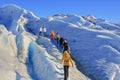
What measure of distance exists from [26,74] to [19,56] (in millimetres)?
3659

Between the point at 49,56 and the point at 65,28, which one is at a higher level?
the point at 65,28

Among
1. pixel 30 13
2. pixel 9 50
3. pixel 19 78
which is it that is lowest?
pixel 19 78

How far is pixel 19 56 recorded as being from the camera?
105 feet

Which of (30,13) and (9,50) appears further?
(30,13)

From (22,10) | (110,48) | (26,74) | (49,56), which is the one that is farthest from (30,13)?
(26,74)

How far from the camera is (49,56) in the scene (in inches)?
1296

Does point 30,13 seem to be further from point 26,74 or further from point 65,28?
point 26,74

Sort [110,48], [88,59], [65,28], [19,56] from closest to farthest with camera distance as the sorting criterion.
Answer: [19,56], [88,59], [110,48], [65,28]

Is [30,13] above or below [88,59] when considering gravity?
above

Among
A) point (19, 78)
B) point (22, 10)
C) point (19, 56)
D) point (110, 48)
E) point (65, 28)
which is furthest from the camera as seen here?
point (22, 10)

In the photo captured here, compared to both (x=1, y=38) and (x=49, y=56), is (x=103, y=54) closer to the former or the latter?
(x=49, y=56)

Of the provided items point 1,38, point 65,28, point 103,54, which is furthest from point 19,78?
point 65,28

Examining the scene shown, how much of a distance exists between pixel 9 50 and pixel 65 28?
75.2 feet

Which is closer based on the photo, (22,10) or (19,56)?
(19,56)
